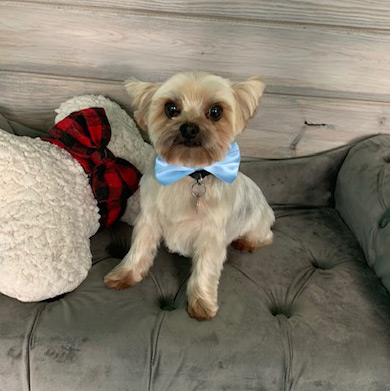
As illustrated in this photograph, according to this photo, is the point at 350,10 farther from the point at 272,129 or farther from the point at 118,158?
the point at 118,158

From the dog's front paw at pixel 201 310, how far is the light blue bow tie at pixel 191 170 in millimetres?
312

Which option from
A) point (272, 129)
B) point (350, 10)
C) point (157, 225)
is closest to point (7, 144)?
point (157, 225)

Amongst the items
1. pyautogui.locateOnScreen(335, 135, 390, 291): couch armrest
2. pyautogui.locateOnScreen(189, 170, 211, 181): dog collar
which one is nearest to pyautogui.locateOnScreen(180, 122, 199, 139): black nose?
pyautogui.locateOnScreen(189, 170, 211, 181): dog collar

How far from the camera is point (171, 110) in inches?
43.5

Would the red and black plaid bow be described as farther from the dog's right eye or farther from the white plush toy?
the dog's right eye

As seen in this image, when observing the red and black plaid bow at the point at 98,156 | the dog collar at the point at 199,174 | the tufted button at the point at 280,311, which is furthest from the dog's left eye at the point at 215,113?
the tufted button at the point at 280,311

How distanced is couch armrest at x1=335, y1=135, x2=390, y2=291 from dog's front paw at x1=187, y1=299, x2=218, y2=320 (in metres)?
0.51

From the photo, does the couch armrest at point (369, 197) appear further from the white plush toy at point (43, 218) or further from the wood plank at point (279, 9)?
the white plush toy at point (43, 218)

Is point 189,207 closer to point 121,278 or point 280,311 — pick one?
point 121,278

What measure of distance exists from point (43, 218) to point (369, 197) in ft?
3.23

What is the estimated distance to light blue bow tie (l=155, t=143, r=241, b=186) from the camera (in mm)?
1122

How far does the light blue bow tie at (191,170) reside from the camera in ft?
3.68

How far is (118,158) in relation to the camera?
1428 mm

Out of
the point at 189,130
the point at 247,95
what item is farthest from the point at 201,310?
the point at 247,95
